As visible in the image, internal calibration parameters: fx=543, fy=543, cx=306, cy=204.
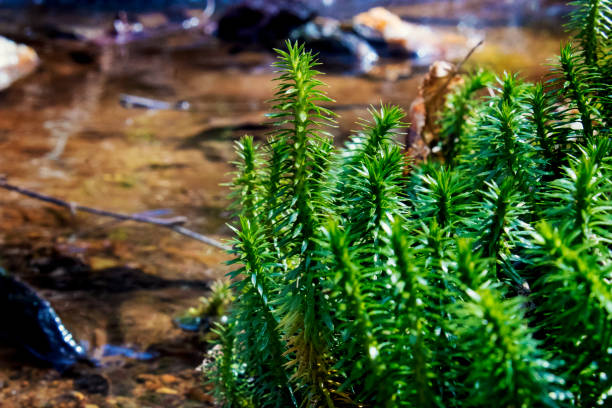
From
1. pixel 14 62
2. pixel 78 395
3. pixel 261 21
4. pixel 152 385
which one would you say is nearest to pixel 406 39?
pixel 261 21

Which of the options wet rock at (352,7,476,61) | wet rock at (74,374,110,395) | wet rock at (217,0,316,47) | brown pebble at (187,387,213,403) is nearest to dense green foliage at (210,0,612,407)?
brown pebble at (187,387,213,403)

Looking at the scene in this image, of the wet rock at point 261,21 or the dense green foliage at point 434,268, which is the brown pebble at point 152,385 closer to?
the dense green foliage at point 434,268

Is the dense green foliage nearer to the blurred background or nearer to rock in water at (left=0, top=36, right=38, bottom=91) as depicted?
the blurred background

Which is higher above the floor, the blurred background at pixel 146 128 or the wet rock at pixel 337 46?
the wet rock at pixel 337 46

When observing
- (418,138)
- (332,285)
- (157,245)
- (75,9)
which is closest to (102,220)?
(157,245)

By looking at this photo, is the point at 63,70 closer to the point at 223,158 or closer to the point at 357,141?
the point at 223,158

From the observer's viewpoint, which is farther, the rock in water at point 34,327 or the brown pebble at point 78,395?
the rock in water at point 34,327

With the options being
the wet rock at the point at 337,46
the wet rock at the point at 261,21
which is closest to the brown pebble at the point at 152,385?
the wet rock at the point at 337,46
